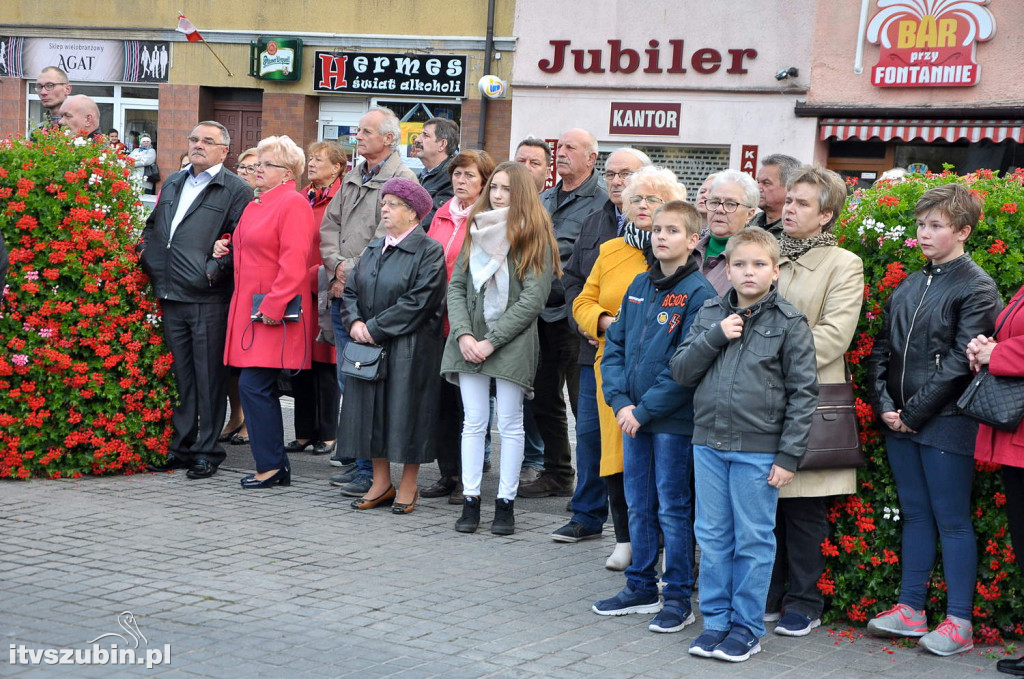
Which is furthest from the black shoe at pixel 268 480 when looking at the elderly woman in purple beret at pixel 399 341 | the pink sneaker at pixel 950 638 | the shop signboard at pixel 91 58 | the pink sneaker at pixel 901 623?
the shop signboard at pixel 91 58

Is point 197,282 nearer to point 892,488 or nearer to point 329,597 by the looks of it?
point 329,597

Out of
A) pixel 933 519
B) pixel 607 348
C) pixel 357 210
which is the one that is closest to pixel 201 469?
pixel 357 210

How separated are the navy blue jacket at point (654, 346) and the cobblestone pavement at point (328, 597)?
38.0 inches

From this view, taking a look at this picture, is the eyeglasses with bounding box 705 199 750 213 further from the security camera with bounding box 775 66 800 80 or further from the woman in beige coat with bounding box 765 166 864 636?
the security camera with bounding box 775 66 800 80

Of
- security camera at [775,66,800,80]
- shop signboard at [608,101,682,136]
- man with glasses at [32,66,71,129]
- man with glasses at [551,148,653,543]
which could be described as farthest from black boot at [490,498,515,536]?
shop signboard at [608,101,682,136]

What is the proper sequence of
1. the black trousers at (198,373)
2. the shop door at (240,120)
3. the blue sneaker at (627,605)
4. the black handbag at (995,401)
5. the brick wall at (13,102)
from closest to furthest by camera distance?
the black handbag at (995,401) → the blue sneaker at (627,605) → the black trousers at (198,373) → the shop door at (240,120) → the brick wall at (13,102)

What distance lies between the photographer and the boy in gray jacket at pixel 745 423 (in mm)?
5086

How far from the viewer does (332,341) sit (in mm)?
8438

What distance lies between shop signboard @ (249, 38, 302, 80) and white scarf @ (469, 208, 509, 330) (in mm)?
15059

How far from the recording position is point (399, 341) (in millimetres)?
7402

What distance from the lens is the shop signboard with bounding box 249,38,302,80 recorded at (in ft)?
69.5

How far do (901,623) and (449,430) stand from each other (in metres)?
3.35

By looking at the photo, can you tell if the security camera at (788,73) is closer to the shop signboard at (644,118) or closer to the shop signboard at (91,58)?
the shop signboard at (644,118)

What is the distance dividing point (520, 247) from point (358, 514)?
185 centimetres
